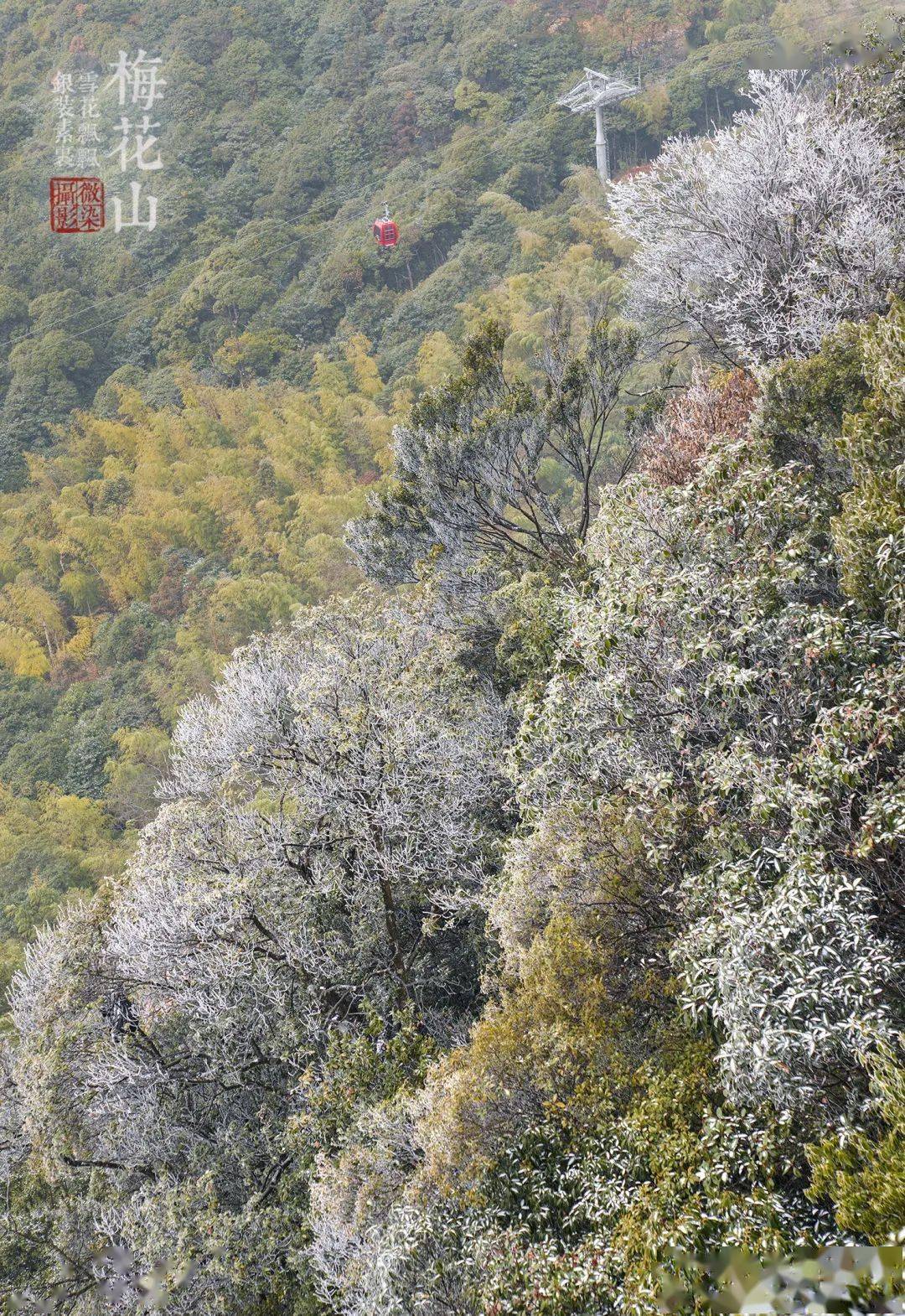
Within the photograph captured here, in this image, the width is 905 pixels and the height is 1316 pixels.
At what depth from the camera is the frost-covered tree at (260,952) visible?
10219mm

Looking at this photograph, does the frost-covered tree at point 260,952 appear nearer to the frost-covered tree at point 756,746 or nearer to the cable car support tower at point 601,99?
the frost-covered tree at point 756,746

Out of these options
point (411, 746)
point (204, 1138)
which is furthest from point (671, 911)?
point (204, 1138)

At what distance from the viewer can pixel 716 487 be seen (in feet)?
26.4

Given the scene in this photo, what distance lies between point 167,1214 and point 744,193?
14.2 metres

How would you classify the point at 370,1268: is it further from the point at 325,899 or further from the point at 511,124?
the point at 511,124

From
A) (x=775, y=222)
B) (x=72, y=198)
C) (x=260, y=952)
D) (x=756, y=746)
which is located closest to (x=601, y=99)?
(x=72, y=198)

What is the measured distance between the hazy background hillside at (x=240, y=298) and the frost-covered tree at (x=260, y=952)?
16918 mm

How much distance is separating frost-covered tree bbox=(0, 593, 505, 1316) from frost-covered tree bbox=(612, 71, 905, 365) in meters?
6.58

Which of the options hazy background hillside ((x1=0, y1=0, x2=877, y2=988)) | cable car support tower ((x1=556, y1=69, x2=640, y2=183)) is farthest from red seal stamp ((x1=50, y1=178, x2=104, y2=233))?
cable car support tower ((x1=556, y1=69, x2=640, y2=183))

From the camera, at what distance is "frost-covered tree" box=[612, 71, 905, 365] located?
37.6 ft

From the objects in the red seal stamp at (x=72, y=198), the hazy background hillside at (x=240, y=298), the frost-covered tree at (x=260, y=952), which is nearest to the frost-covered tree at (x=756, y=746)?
the frost-covered tree at (x=260, y=952)

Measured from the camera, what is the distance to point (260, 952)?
10578mm

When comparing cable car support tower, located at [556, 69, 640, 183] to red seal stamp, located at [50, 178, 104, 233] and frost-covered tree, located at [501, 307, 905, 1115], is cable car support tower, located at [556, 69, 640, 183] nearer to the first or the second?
red seal stamp, located at [50, 178, 104, 233]

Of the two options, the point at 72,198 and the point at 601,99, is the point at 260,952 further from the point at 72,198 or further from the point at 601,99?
the point at 601,99
